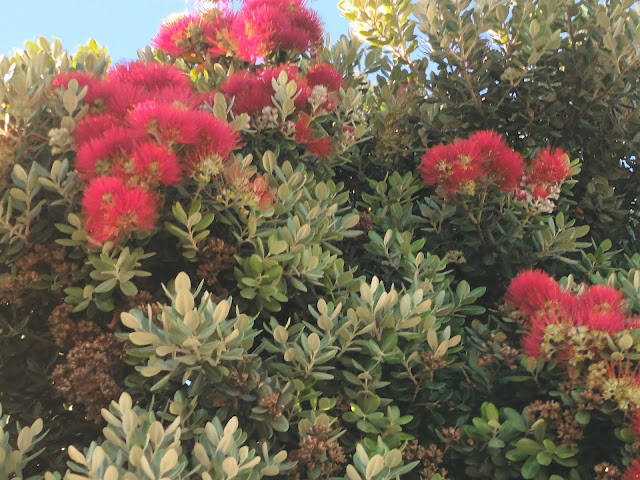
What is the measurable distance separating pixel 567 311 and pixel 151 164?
1564 millimetres

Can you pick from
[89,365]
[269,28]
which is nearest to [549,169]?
[269,28]

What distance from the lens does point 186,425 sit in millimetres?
2244

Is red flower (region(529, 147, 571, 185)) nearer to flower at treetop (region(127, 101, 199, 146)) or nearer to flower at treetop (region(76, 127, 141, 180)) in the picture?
flower at treetop (region(127, 101, 199, 146))

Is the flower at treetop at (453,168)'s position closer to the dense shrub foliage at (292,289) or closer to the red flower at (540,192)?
the dense shrub foliage at (292,289)

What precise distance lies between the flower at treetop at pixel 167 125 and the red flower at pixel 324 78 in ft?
4.30

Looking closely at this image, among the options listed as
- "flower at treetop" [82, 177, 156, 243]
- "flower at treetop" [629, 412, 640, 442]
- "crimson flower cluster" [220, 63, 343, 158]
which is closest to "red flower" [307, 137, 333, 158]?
"crimson flower cluster" [220, 63, 343, 158]

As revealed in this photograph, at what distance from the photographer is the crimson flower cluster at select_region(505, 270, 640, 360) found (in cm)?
235

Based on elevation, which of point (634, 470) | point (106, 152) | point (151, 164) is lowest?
point (634, 470)

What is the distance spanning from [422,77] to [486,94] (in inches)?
15.5

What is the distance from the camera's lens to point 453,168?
3.12 metres

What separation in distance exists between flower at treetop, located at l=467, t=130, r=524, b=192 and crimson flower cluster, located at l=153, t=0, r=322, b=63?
1394 millimetres

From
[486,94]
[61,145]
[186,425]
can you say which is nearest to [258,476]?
[186,425]

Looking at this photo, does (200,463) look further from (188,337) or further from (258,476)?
(188,337)

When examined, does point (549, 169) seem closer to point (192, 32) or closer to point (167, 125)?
point (167, 125)
